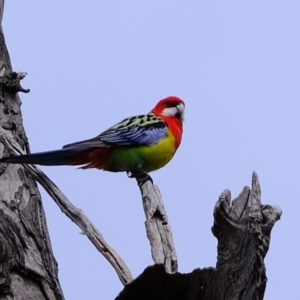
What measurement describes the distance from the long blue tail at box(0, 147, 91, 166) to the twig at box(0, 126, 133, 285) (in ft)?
0.28

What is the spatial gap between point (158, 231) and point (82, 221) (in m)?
0.45

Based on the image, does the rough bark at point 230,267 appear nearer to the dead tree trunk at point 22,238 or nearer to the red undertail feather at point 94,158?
the dead tree trunk at point 22,238

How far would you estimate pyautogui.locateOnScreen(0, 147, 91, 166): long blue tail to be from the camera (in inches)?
210

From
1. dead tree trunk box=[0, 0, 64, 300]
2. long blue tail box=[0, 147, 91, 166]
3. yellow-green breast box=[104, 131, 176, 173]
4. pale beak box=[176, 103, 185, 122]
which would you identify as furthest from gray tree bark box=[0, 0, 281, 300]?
pale beak box=[176, 103, 185, 122]

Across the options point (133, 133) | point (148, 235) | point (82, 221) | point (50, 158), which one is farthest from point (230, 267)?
point (133, 133)

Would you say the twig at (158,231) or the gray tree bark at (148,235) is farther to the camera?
the twig at (158,231)

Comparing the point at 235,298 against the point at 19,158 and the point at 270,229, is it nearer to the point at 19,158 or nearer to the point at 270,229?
the point at 270,229

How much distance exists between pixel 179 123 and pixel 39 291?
3371mm

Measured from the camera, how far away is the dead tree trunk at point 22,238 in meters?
4.77

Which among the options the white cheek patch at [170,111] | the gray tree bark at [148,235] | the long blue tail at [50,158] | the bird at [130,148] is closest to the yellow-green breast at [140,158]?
the bird at [130,148]

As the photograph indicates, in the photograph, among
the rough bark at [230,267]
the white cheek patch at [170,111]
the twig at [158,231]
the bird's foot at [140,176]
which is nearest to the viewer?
the rough bark at [230,267]

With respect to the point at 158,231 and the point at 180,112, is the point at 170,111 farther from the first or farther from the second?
the point at 158,231

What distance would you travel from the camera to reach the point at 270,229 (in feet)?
13.5

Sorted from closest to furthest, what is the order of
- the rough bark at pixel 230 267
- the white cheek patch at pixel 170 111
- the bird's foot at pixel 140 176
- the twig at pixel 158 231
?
1. the rough bark at pixel 230 267
2. the twig at pixel 158 231
3. the bird's foot at pixel 140 176
4. the white cheek patch at pixel 170 111
